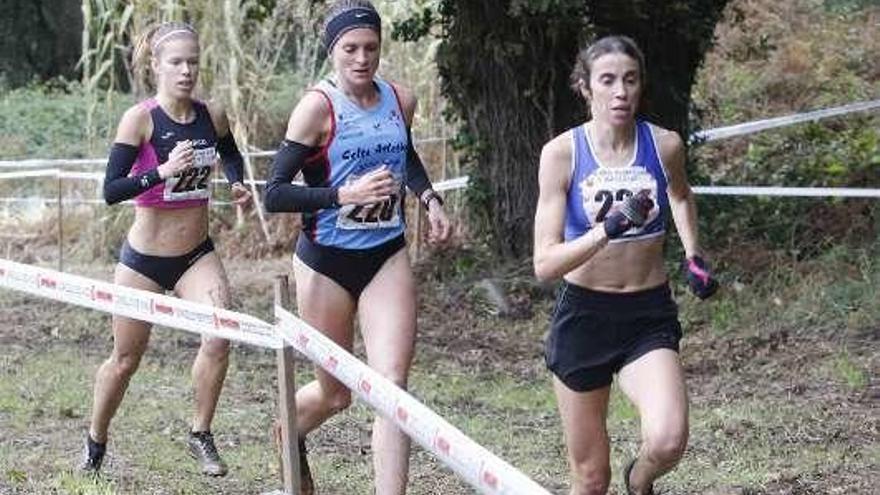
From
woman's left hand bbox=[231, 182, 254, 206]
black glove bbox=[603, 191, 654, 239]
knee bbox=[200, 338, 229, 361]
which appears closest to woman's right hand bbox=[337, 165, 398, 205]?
black glove bbox=[603, 191, 654, 239]

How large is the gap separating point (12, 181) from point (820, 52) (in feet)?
33.6

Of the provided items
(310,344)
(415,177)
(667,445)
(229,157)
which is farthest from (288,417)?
(229,157)

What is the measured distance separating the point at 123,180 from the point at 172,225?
414 millimetres

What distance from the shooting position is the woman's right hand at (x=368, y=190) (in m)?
6.55

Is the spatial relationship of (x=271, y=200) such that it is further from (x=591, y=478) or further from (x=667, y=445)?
(x=667, y=445)

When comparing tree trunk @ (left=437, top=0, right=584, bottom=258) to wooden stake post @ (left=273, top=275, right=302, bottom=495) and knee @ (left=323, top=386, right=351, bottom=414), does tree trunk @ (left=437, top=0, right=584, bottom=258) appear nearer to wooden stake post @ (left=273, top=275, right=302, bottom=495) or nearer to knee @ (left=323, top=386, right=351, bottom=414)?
knee @ (left=323, top=386, right=351, bottom=414)

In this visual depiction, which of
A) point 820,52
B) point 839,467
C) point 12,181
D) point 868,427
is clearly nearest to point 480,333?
point 868,427

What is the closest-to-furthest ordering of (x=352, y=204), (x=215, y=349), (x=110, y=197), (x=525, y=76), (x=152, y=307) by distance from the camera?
(x=352, y=204), (x=152, y=307), (x=110, y=197), (x=215, y=349), (x=525, y=76)

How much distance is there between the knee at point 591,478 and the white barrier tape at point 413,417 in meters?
0.61

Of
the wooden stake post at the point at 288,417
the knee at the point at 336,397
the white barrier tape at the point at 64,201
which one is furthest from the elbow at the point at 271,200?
the white barrier tape at the point at 64,201

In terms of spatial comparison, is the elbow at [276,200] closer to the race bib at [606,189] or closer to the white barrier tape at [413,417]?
the white barrier tape at [413,417]

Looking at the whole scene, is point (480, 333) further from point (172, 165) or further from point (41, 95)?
point (41, 95)

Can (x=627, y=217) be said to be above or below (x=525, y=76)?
above

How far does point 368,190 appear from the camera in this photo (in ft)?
21.5
